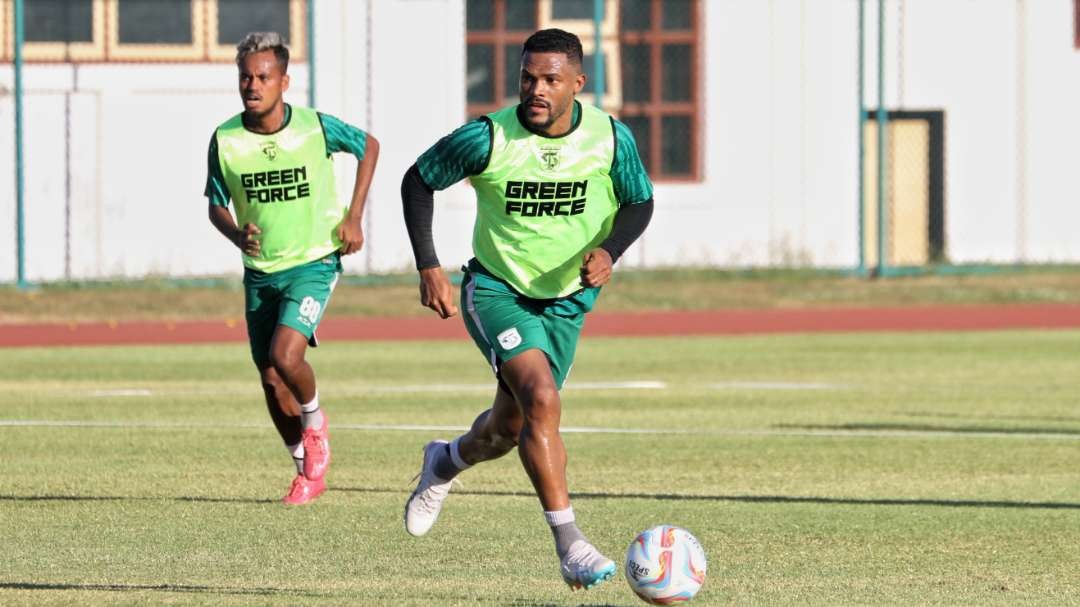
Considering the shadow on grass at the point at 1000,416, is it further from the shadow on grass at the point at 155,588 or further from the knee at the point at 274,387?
the shadow on grass at the point at 155,588

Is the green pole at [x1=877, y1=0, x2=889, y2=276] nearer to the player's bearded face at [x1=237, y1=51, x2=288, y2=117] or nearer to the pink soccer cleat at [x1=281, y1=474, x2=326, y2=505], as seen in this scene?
the player's bearded face at [x1=237, y1=51, x2=288, y2=117]

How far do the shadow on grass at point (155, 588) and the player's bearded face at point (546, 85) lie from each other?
1.94 m

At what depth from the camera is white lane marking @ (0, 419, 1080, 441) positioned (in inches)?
504

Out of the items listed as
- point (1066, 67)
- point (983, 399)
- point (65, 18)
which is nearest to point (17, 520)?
point (983, 399)

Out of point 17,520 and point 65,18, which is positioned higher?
point 65,18

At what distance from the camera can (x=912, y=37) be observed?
2888cm

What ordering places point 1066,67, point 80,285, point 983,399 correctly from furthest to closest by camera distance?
point 1066,67, point 80,285, point 983,399

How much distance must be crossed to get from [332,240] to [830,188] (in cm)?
1877

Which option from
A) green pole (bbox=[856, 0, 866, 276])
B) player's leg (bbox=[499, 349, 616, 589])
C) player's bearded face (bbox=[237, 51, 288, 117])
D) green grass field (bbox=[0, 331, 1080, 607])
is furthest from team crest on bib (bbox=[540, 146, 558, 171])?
green pole (bbox=[856, 0, 866, 276])

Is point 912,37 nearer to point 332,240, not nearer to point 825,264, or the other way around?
point 825,264

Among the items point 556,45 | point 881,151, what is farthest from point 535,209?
point 881,151

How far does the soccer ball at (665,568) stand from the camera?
22.3 ft

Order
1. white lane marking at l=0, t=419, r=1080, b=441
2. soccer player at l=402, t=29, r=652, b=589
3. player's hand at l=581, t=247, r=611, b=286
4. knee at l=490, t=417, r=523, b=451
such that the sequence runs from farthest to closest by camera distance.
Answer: white lane marking at l=0, t=419, r=1080, b=441, knee at l=490, t=417, r=523, b=451, soccer player at l=402, t=29, r=652, b=589, player's hand at l=581, t=247, r=611, b=286

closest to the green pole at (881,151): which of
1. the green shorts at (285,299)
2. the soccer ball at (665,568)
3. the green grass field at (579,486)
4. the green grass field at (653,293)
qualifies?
the green grass field at (653,293)
